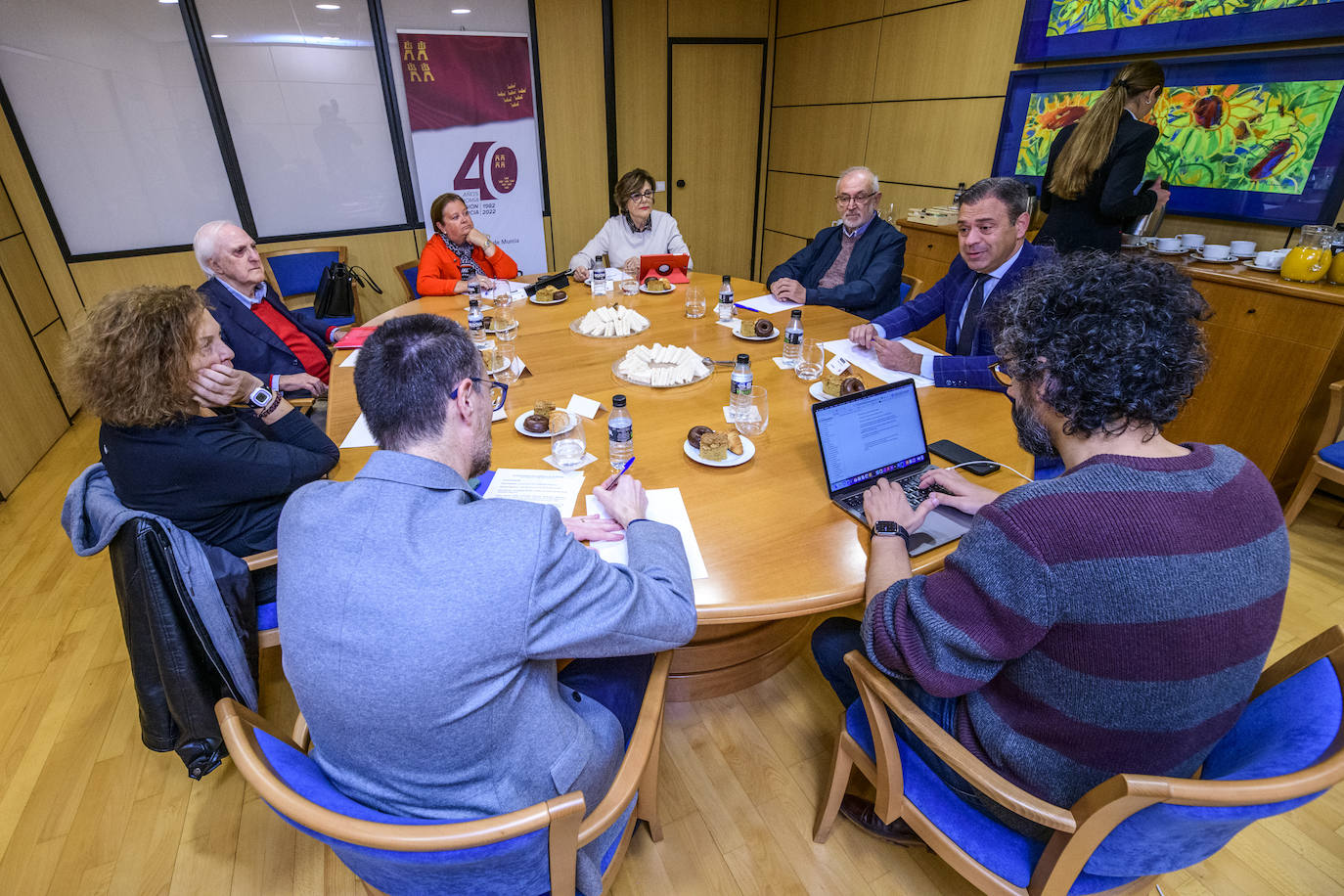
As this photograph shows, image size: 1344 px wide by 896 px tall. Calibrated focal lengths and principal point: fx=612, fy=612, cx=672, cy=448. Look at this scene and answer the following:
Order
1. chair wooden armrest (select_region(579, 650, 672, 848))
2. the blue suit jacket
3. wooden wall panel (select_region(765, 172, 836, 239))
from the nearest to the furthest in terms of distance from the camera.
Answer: chair wooden armrest (select_region(579, 650, 672, 848)) < the blue suit jacket < wooden wall panel (select_region(765, 172, 836, 239))

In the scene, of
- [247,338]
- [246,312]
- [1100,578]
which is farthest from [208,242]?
Answer: [1100,578]

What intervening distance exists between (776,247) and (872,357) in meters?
4.45

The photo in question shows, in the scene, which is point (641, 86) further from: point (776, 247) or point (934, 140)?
point (934, 140)

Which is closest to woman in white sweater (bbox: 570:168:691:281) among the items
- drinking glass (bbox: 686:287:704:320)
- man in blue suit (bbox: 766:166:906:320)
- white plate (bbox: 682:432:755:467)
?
man in blue suit (bbox: 766:166:906:320)

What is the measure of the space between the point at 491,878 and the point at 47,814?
1674 mm

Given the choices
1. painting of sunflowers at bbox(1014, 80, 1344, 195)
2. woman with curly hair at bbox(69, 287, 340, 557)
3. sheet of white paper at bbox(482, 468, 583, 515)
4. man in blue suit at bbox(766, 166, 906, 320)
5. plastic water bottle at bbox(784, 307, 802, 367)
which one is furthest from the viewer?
man in blue suit at bbox(766, 166, 906, 320)

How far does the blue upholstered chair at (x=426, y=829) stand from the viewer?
0.76 meters

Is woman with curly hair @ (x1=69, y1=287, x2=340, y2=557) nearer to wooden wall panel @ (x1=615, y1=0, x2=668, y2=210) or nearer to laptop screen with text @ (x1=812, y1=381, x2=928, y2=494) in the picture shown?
laptop screen with text @ (x1=812, y1=381, x2=928, y2=494)

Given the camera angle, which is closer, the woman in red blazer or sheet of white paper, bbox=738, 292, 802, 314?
sheet of white paper, bbox=738, 292, 802, 314

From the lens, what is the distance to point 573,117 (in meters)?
5.36

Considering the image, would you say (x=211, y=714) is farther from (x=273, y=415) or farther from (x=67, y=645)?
(x=67, y=645)

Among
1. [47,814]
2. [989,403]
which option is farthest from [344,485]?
[989,403]

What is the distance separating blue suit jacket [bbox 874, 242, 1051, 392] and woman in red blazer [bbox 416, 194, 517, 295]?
2221mm

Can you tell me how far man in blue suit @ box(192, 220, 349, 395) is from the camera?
2.43 meters
